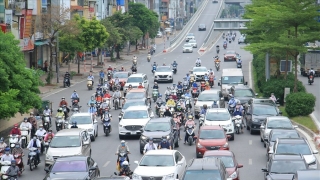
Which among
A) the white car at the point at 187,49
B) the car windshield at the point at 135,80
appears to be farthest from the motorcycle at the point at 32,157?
the white car at the point at 187,49

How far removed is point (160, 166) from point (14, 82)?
585 inches

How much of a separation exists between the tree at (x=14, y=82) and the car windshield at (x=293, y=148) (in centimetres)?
1398

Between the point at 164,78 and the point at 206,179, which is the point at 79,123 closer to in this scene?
the point at 206,179

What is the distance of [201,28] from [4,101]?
10957 cm

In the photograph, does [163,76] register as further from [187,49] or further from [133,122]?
[187,49]

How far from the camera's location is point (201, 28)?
471 feet

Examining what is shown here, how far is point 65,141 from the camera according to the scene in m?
30.5

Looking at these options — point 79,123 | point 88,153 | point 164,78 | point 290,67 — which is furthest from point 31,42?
point 88,153

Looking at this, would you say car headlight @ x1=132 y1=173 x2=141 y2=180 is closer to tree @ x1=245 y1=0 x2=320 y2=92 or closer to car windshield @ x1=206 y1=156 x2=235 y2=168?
car windshield @ x1=206 y1=156 x2=235 y2=168

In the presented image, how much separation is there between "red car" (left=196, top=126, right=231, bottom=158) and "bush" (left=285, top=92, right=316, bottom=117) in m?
10.9

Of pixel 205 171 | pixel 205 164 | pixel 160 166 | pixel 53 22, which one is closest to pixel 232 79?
pixel 53 22

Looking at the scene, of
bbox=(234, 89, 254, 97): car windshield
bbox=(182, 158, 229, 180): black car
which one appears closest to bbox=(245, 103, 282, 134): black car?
bbox=(234, 89, 254, 97): car windshield

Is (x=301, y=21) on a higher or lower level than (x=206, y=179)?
higher

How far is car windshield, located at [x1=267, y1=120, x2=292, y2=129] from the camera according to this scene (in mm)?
34375
